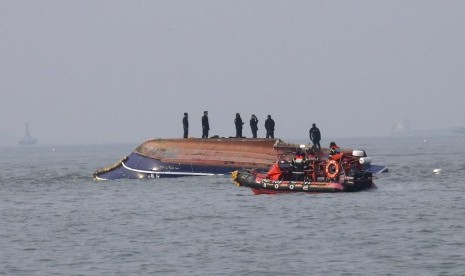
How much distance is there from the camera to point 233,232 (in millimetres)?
35500

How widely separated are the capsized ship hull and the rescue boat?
466 inches

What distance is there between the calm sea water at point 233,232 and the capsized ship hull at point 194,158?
6117 millimetres

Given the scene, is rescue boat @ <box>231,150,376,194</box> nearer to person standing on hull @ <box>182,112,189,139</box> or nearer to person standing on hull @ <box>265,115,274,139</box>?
person standing on hull @ <box>265,115,274,139</box>

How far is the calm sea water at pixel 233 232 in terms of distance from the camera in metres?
28.5

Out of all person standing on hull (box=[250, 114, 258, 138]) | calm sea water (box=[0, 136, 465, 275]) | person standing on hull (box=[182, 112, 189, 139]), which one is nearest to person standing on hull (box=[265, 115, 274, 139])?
person standing on hull (box=[250, 114, 258, 138])

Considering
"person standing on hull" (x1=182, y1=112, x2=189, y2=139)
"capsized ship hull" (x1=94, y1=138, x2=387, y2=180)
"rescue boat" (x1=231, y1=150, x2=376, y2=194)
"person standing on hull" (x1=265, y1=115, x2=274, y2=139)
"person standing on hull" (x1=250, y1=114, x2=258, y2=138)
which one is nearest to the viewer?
"rescue boat" (x1=231, y1=150, x2=376, y2=194)

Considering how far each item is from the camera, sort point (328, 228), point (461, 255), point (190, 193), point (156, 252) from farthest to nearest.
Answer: point (190, 193)
point (328, 228)
point (156, 252)
point (461, 255)

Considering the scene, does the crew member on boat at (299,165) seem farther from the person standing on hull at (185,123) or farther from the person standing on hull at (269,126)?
the person standing on hull at (185,123)

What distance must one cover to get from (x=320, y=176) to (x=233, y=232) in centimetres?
1216

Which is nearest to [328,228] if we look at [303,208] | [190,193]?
[303,208]

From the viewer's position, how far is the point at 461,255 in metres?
29.0

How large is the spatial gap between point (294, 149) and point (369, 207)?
44.8 feet

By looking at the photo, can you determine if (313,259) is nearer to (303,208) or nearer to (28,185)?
(303,208)

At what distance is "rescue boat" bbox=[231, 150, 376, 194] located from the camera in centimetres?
4588
